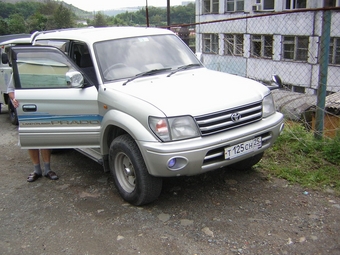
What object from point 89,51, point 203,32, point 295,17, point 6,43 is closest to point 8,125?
point 6,43

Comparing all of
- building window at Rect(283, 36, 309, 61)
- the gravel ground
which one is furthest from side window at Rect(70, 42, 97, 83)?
building window at Rect(283, 36, 309, 61)

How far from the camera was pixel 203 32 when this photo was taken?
118 ft

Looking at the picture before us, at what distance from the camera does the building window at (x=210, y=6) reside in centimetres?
3547

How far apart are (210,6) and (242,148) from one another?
114 feet

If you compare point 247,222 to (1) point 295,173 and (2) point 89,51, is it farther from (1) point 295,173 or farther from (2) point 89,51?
(2) point 89,51

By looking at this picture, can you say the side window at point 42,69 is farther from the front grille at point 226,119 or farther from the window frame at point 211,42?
the window frame at point 211,42

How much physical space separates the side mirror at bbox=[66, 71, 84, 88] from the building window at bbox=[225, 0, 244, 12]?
3136cm

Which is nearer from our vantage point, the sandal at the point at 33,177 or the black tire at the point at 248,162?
the black tire at the point at 248,162

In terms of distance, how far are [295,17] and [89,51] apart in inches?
1021

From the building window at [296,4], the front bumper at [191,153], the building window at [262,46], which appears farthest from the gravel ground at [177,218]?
the building window at [262,46]

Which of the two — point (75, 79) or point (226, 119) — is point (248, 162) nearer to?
point (226, 119)

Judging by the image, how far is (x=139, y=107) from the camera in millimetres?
3650

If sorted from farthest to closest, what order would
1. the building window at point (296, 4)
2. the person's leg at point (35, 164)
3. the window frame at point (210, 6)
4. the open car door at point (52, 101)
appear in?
the window frame at point (210, 6), the building window at point (296, 4), the person's leg at point (35, 164), the open car door at point (52, 101)

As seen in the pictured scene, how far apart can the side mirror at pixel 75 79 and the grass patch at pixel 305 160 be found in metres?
2.61
